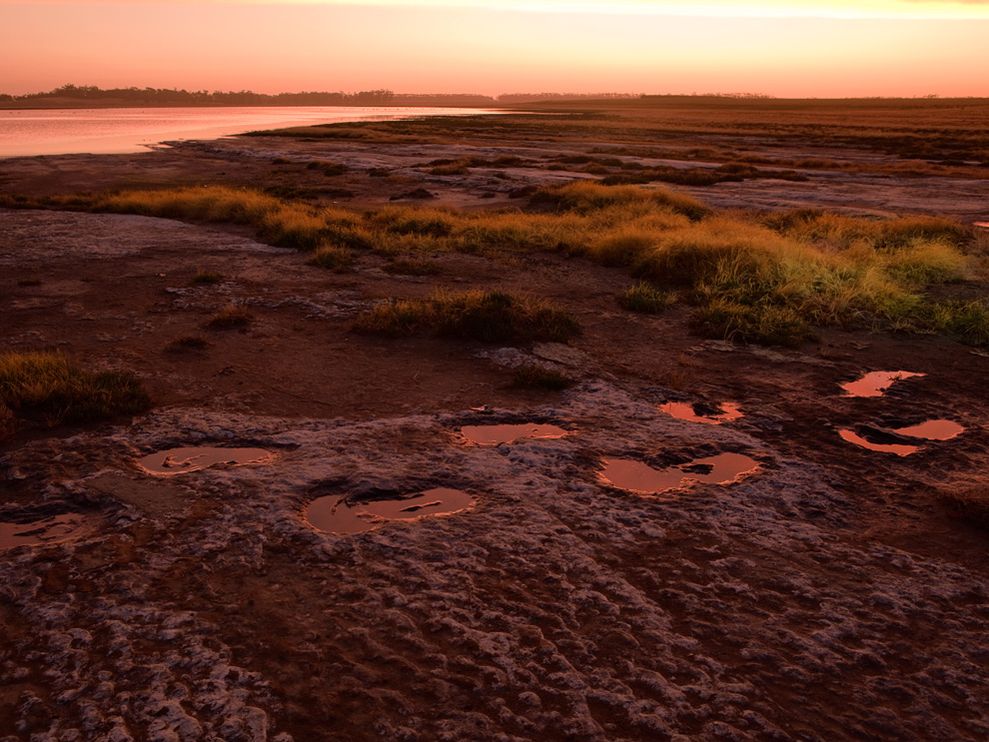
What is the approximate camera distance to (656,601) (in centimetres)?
407

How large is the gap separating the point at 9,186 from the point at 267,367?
2567 centimetres

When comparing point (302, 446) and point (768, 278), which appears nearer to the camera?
point (302, 446)

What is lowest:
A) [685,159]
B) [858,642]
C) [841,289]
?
[858,642]

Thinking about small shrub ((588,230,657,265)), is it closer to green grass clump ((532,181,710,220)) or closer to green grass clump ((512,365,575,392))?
green grass clump ((532,181,710,220))

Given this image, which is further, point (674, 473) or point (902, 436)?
point (902, 436)

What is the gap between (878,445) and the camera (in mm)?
6328

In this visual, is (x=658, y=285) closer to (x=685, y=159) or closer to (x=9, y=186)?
(x=9, y=186)

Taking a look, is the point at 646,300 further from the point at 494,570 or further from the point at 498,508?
the point at 494,570

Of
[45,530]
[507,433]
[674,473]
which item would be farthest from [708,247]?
[45,530]

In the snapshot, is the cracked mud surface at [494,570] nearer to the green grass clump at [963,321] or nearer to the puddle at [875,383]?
the puddle at [875,383]

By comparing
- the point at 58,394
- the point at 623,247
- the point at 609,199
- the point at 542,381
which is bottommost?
the point at 542,381

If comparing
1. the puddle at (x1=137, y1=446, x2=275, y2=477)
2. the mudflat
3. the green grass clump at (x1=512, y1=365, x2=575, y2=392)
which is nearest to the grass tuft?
the mudflat

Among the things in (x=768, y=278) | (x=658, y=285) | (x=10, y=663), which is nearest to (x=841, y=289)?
(x=768, y=278)

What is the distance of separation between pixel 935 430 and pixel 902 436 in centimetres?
43
